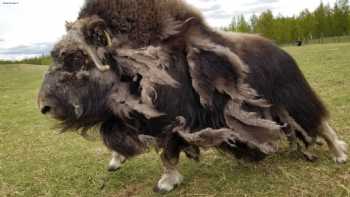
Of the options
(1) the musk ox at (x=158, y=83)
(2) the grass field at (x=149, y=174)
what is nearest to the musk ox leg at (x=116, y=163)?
(2) the grass field at (x=149, y=174)

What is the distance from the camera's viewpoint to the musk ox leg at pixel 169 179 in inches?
104

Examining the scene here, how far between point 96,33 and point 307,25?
4304 cm

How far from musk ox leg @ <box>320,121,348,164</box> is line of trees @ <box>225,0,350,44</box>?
36.9 m

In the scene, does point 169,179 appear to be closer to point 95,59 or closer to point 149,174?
point 149,174

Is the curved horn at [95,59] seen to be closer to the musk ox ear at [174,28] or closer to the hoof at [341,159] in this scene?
the musk ox ear at [174,28]

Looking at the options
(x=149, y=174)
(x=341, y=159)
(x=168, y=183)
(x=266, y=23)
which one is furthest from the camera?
(x=266, y=23)

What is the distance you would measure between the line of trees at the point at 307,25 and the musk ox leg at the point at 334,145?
121ft

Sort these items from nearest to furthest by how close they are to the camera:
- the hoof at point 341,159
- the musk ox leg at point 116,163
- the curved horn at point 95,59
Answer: the curved horn at point 95,59 → the hoof at point 341,159 → the musk ox leg at point 116,163

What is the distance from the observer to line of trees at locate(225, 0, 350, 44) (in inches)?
1561

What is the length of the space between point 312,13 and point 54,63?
46269 millimetres

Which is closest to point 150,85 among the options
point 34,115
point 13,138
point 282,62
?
point 282,62

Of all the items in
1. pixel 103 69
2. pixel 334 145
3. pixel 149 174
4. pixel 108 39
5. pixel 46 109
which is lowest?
pixel 149 174

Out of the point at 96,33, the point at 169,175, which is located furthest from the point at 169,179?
the point at 96,33

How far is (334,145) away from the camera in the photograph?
286 cm
